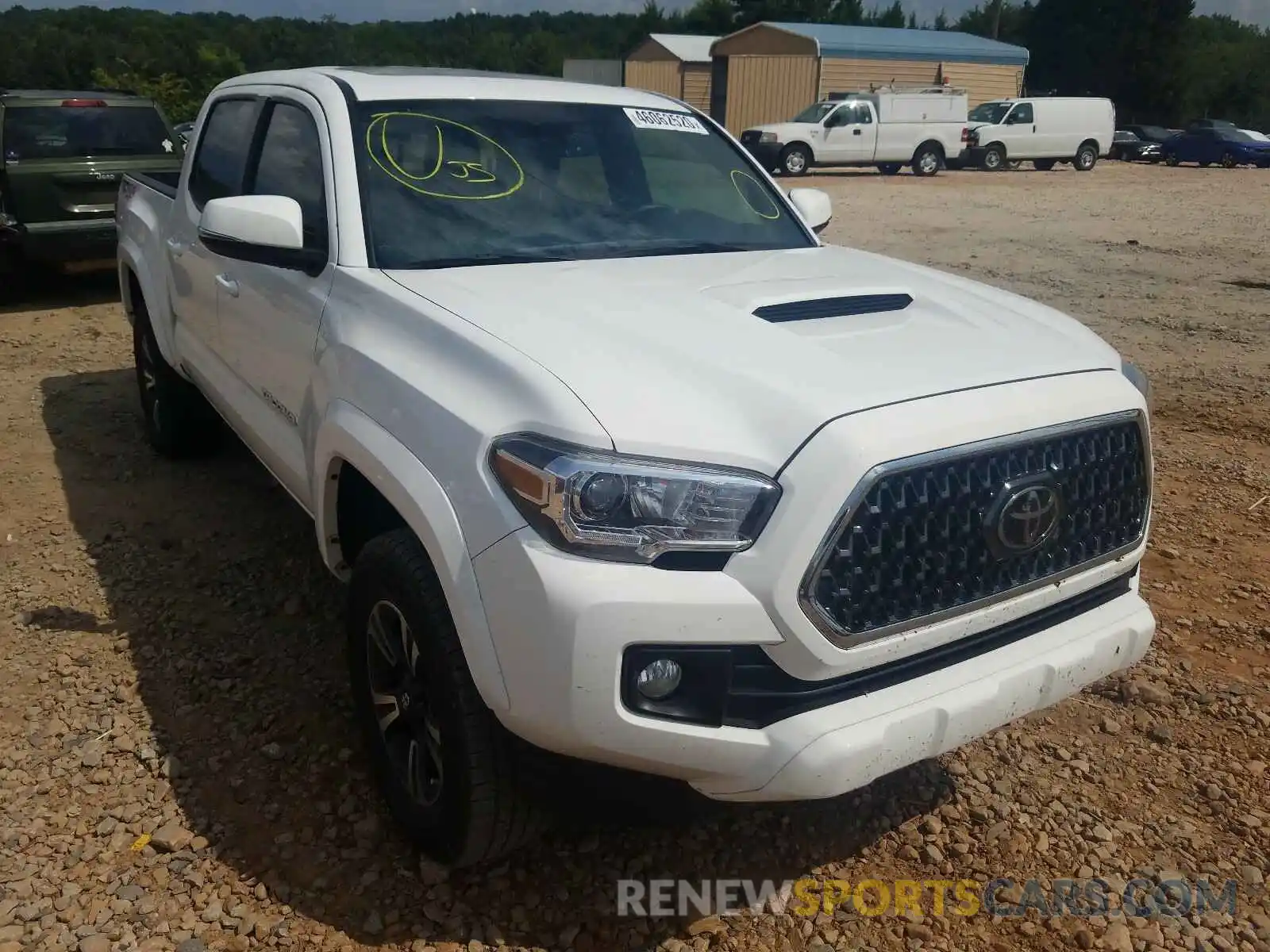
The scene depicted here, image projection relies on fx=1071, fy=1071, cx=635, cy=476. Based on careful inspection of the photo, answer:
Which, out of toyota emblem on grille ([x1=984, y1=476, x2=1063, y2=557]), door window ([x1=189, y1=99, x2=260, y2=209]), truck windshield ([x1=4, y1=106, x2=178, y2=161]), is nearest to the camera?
toyota emblem on grille ([x1=984, y1=476, x2=1063, y2=557])

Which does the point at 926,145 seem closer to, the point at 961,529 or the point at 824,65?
the point at 824,65

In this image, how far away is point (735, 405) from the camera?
2121mm

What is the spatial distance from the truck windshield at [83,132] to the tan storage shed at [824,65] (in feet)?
90.5

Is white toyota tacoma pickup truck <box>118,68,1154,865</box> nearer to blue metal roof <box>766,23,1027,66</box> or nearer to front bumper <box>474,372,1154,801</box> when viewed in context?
front bumper <box>474,372,1154,801</box>

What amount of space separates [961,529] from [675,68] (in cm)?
4071

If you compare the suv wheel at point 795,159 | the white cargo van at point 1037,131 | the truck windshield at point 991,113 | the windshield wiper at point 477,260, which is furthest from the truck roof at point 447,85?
the truck windshield at point 991,113

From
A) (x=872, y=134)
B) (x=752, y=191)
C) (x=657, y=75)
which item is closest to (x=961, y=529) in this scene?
(x=752, y=191)

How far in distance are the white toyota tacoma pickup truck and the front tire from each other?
10 mm

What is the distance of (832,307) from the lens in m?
2.70

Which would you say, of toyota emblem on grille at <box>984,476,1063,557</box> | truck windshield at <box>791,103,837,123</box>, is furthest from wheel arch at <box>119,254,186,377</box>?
truck windshield at <box>791,103,837,123</box>

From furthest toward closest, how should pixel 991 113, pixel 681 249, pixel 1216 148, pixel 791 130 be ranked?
pixel 1216 148 < pixel 991 113 < pixel 791 130 < pixel 681 249

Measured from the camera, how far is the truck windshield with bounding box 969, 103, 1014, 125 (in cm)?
2892

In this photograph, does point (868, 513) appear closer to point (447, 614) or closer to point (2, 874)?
point (447, 614)

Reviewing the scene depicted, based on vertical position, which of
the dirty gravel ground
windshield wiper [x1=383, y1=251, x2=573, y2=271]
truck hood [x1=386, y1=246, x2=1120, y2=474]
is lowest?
the dirty gravel ground
